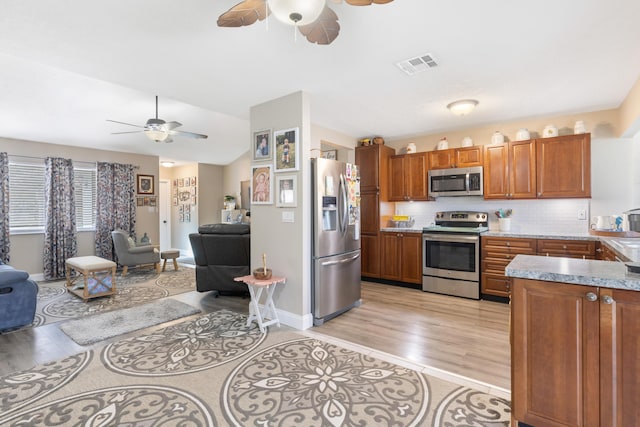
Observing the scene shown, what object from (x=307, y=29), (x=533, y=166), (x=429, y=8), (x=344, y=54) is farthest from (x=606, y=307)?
(x=533, y=166)

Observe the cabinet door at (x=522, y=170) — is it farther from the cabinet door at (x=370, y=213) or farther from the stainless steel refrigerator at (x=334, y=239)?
the stainless steel refrigerator at (x=334, y=239)

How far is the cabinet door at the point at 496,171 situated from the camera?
4453 millimetres

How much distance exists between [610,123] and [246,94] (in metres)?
4.48

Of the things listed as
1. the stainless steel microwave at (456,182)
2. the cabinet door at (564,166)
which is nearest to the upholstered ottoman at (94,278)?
the stainless steel microwave at (456,182)

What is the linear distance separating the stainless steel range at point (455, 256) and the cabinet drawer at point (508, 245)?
0.36 ft

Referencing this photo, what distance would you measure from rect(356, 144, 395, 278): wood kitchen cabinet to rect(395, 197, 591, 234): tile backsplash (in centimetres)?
88

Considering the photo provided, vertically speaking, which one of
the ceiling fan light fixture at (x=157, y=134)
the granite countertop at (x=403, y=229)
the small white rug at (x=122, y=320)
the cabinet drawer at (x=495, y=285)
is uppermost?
the ceiling fan light fixture at (x=157, y=134)

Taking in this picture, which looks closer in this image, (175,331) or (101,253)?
(175,331)

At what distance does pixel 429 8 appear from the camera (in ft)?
6.53

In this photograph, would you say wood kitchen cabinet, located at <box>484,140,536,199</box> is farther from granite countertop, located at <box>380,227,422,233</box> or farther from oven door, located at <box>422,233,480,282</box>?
granite countertop, located at <box>380,227,422,233</box>

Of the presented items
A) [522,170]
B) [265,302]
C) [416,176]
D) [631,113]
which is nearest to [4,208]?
[265,302]

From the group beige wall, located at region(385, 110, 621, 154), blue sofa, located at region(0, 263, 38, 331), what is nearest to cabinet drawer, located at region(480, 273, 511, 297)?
beige wall, located at region(385, 110, 621, 154)

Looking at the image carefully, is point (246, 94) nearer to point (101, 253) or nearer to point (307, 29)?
point (307, 29)

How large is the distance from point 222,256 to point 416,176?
10.7ft
